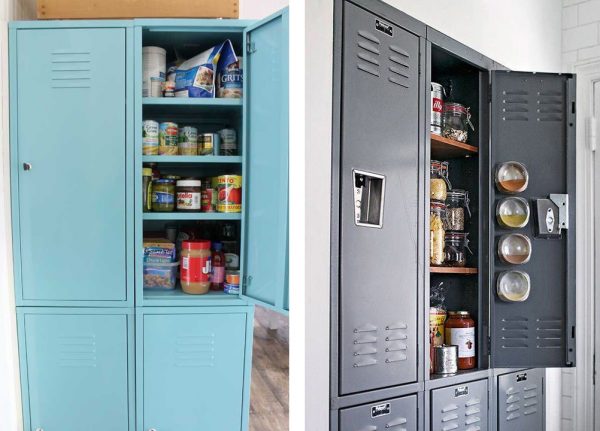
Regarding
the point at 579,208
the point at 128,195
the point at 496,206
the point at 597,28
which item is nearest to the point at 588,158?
the point at 579,208

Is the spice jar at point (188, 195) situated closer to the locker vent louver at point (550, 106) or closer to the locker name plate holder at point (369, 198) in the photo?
the locker name plate holder at point (369, 198)

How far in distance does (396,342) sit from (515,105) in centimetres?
110

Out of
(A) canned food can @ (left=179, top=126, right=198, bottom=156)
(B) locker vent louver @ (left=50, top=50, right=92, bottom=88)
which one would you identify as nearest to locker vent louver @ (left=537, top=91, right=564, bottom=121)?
(A) canned food can @ (left=179, top=126, right=198, bottom=156)

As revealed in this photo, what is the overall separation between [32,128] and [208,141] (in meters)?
0.77

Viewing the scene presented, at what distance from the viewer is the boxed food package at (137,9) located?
8.55 ft

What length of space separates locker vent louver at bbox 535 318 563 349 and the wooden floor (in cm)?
118

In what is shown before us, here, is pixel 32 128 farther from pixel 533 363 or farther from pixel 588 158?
pixel 588 158

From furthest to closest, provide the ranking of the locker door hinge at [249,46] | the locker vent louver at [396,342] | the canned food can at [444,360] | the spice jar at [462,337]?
the locker door hinge at [249,46] < the spice jar at [462,337] < the canned food can at [444,360] < the locker vent louver at [396,342]

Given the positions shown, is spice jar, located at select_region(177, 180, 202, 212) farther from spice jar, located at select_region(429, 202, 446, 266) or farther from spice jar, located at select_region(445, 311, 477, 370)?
spice jar, located at select_region(445, 311, 477, 370)

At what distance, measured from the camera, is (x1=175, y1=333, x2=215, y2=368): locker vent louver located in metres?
2.57

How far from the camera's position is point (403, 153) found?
6.25 feet

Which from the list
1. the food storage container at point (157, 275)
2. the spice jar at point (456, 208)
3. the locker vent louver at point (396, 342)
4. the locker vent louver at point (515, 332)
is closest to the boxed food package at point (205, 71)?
the food storage container at point (157, 275)

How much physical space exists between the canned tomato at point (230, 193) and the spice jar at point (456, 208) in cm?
92

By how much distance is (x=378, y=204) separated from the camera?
1802 mm
